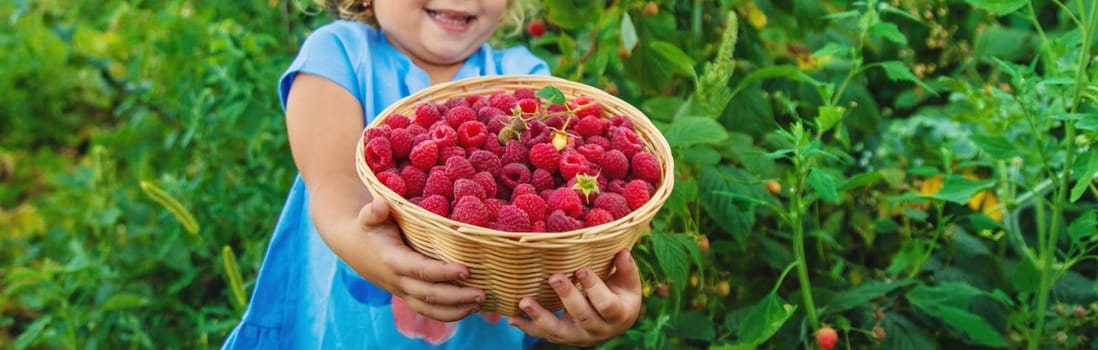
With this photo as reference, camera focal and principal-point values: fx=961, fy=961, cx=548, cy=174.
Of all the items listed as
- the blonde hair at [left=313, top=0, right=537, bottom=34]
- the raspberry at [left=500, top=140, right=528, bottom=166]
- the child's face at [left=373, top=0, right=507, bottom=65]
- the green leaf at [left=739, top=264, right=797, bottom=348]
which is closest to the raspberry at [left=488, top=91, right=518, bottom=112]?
the raspberry at [left=500, top=140, right=528, bottom=166]

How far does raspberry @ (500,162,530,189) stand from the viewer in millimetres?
1247

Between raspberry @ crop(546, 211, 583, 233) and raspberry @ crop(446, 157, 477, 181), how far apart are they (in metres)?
0.13

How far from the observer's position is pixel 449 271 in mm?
1186

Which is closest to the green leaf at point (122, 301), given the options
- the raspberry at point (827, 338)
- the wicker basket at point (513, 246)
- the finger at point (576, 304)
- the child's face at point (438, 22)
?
the child's face at point (438, 22)

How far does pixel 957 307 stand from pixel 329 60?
3.96 ft

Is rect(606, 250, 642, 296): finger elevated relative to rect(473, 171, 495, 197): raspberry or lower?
lower

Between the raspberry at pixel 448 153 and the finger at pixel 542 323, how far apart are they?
0.67 feet

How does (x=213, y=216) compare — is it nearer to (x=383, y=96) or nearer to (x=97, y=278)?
(x=97, y=278)

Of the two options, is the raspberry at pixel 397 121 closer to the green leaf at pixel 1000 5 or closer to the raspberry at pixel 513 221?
the raspberry at pixel 513 221

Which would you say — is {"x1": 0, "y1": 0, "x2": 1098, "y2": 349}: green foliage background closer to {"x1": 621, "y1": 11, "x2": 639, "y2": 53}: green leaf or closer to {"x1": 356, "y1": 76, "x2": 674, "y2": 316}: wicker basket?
{"x1": 621, "y1": 11, "x2": 639, "y2": 53}: green leaf

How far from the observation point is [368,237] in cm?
127

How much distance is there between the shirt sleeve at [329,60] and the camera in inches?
59.0

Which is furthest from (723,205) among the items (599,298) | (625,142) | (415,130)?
(415,130)

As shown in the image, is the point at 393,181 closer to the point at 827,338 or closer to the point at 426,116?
the point at 426,116
